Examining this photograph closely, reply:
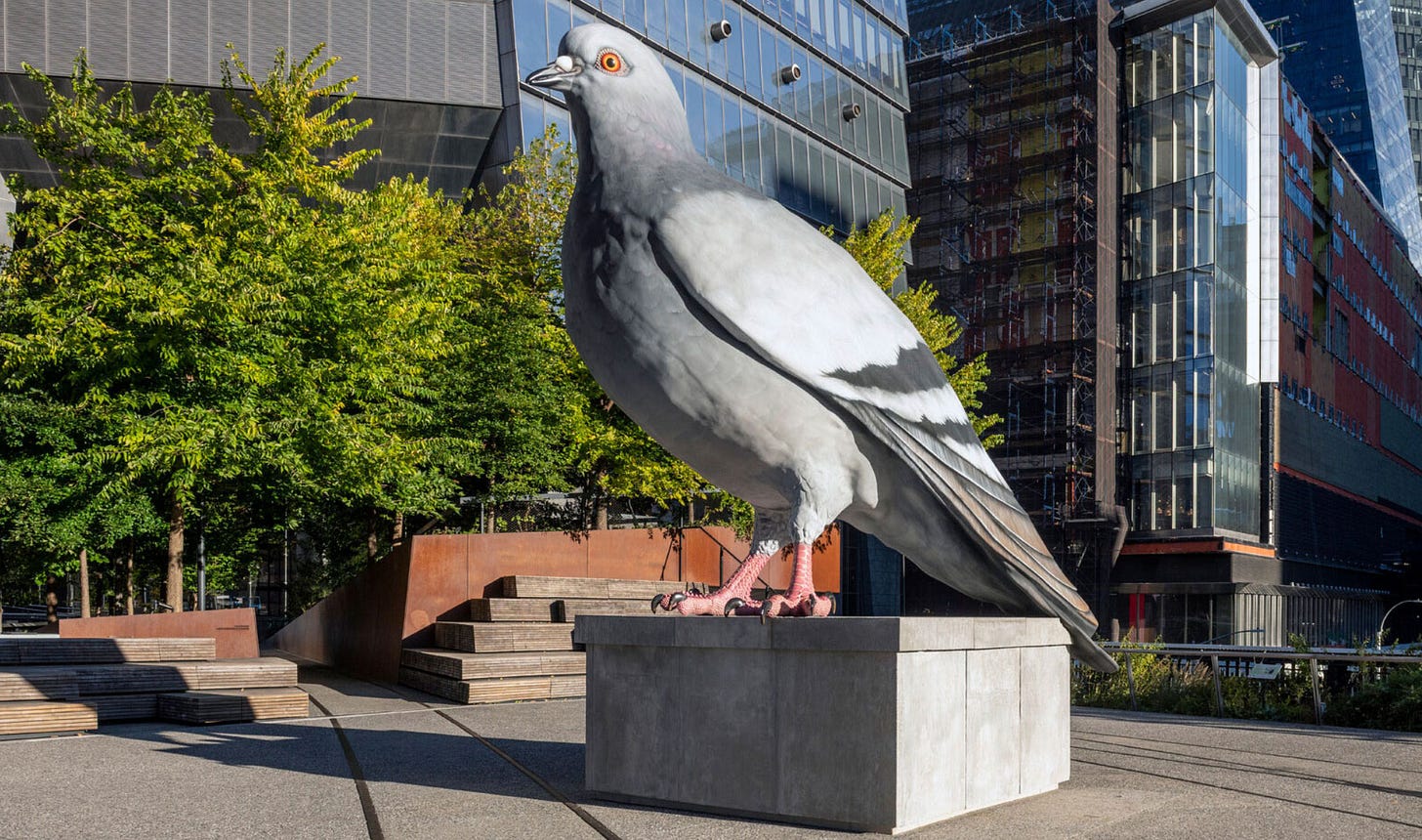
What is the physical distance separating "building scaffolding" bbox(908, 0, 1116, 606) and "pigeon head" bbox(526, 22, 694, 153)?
4293 cm

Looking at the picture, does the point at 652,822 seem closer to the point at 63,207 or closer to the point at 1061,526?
the point at 63,207

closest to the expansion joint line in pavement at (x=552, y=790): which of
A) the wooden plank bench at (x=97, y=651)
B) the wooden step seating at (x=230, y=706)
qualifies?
the wooden step seating at (x=230, y=706)

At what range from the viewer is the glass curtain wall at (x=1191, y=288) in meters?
47.3

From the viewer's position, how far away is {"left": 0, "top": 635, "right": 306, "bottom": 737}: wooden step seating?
9.27 m

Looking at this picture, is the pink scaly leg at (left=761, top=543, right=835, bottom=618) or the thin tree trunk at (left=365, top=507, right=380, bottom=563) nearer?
the pink scaly leg at (left=761, top=543, right=835, bottom=618)

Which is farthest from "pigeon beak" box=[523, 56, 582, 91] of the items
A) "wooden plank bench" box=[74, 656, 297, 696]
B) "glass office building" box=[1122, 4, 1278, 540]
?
"glass office building" box=[1122, 4, 1278, 540]

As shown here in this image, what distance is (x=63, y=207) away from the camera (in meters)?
14.6

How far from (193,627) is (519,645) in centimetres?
447

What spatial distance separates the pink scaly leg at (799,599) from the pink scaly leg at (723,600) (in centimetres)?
12

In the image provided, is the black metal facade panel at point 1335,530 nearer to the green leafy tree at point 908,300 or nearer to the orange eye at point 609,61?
the green leafy tree at point 908,300

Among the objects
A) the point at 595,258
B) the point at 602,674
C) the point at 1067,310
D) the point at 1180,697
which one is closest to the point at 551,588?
the point at 1180,697

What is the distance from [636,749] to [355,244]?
33.5ft

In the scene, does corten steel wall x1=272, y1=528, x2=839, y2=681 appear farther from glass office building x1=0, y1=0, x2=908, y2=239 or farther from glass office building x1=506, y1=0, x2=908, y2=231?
glass office building x1=506, y1=0, x2=908, y2=231

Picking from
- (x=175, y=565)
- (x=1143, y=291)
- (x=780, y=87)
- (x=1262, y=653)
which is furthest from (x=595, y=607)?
(x=1143, y=291)
